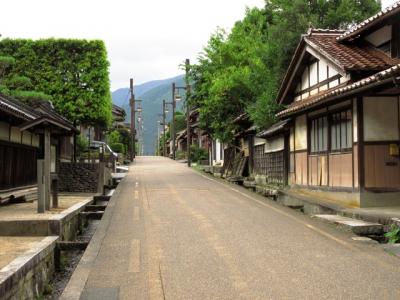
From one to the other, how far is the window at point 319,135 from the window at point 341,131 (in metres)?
0.62

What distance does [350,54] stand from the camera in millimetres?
16438

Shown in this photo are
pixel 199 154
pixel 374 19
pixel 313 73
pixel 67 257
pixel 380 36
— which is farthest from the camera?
pixel 199 154

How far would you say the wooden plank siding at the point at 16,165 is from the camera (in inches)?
667

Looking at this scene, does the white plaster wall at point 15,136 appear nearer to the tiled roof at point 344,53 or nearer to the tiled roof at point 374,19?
the tiled roof at point 344,53

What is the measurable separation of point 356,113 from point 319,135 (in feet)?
12.1

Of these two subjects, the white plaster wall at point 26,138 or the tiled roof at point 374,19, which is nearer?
the tiled roof at point 374,19

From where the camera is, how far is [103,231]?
1224 centimetres

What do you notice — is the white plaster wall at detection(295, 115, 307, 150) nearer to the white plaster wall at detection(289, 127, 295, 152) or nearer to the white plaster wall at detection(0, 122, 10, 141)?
the white plaster wall at detection(289, 127, 295, 152)

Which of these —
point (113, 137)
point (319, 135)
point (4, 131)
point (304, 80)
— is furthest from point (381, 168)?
point (113, 137)

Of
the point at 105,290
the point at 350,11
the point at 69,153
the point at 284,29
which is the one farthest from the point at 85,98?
the point at 105,290

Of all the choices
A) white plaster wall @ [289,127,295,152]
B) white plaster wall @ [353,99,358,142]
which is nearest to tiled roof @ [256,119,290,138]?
white plaster wall @ [289,127,295,152]

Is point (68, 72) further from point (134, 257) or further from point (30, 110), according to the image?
point (134, 257)

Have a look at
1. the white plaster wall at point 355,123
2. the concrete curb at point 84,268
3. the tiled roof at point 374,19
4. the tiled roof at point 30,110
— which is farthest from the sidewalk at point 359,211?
the tiled roof at point 30,110

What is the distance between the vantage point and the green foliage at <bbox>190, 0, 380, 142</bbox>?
22.8m
